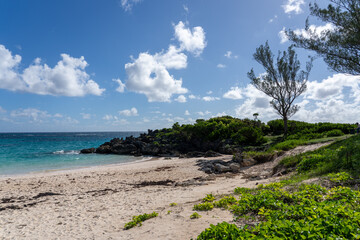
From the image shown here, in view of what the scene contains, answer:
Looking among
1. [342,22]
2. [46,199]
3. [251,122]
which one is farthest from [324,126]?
[46,199]

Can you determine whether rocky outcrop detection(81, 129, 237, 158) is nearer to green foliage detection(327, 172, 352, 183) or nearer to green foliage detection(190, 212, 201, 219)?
green foliage detection(327, 172, 352, 183)

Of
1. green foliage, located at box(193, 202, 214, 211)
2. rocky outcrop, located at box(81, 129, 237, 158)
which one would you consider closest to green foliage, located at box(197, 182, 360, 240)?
green foliage, located at box(193, 202, 214, 211)

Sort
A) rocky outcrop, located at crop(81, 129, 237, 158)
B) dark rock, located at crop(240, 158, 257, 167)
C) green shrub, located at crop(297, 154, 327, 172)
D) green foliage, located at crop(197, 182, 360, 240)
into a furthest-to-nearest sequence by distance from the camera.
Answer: rocky outcrop, located at crop(81, 129, 237, 158)
dark rock, located at crop(240, 158, 257, 167)
green shrub, located at crop(297, 154, 327, 172)
green foliage, located at crop(197, 182, 360, 240)

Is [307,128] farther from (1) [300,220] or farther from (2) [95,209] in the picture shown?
(2) [95,209]

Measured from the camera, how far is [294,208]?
466 centimetres

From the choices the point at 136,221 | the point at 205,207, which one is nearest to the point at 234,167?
the point at 205,207

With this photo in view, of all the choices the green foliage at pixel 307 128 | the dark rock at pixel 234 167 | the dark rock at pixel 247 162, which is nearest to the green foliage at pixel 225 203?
the dark rock at pixel 234 167

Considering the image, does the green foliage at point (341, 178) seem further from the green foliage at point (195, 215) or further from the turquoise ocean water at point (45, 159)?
the turquoise ocean water at point (45, 159)

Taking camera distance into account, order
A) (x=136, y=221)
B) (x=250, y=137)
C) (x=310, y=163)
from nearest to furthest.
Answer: (x=136, y=221) → (x=310, y=163) → (x=250, y=137)

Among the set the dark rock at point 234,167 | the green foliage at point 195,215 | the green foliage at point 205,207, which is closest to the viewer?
the green foliage at point 195,215

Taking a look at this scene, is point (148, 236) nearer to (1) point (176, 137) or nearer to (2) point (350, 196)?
(2) point (350, 196)

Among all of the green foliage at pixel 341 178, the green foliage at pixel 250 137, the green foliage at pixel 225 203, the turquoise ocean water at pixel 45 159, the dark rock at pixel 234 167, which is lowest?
the turquoise ocean water at pixel 45 159

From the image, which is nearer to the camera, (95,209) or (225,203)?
(225,203)

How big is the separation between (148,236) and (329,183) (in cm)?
655
